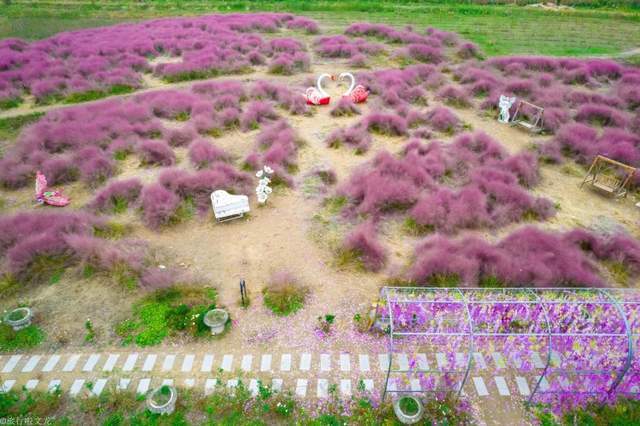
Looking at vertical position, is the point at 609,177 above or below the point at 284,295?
above

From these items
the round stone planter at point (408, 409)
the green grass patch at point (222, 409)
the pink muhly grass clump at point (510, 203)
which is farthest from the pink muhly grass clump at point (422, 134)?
the round stone planter at point (408, 409)

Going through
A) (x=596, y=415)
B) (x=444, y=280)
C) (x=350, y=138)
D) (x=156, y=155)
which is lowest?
(x=596, y=415)

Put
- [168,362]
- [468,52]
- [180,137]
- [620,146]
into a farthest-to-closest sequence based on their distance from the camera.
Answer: [468,52] < [180,137] < [620,146] < [168,362]

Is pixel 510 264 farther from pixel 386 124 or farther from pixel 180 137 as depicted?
pixel 180 137

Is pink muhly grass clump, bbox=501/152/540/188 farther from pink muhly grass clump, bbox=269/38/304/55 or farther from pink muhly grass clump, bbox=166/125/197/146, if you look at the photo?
pink muhly grass clump, bbox=269/38/304/55

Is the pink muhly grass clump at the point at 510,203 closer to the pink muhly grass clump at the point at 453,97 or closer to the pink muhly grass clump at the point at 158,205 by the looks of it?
the pink muhly grass clump at the point at 453,97

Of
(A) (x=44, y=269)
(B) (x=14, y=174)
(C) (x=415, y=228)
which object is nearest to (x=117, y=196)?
→ (A) (x=44, y=269)

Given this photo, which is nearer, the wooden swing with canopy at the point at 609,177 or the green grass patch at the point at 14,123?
the wooden swing with canopy at the point at 609,177

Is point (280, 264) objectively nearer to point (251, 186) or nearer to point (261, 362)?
point (261, 362)
